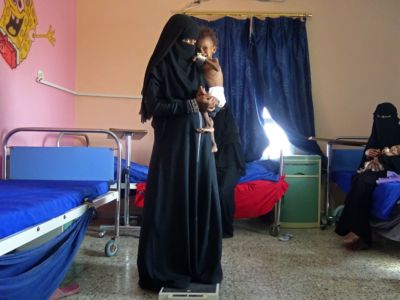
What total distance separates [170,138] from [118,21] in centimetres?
273

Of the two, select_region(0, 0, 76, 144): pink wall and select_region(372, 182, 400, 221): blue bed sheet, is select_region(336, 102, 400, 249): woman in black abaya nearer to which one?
select_region(372, 182, 400, 221): blue bed sheet

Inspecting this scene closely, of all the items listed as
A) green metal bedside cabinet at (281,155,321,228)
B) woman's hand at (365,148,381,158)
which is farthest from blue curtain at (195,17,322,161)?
woman's hand at (365,148,381,158)

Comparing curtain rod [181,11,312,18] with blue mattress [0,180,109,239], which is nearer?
blue mattress [0,180,109,239]

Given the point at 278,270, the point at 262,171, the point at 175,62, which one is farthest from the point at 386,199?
the point at 175,62

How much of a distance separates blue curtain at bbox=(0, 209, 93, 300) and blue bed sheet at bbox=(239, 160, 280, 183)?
1.78m

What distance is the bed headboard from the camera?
2438 mm

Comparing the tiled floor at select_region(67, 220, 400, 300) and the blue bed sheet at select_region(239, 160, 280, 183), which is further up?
the blue bed sheet at select_region(239, 160, 280, 183)

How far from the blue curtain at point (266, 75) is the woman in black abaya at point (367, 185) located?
825 millimetres

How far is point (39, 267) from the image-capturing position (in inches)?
57.1

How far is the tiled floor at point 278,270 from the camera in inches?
76.8

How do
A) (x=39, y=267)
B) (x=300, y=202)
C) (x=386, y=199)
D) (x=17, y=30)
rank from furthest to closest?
(x=300, y=202) → (x=17, y=30) → (x=386, y=199) → (x=39, y=267)

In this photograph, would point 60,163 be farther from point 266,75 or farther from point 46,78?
point 266,75

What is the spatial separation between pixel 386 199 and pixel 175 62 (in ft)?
5.87

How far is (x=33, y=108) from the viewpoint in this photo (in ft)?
10.2
